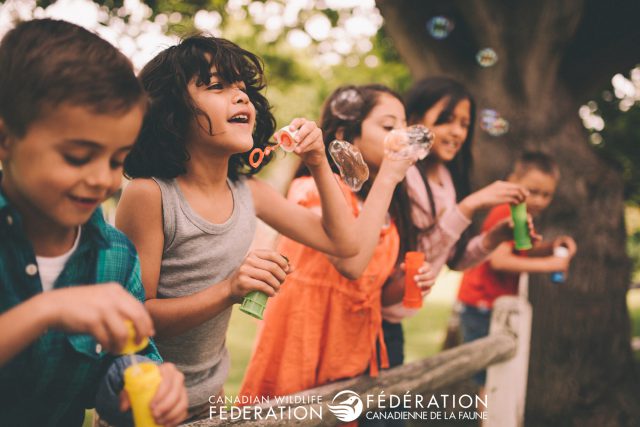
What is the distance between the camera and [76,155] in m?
0.98

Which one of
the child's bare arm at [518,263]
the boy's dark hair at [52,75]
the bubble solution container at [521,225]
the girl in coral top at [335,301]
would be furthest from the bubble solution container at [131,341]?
the child's bare arm at [518,263]

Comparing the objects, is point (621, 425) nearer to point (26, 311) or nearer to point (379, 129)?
point (379, 129)

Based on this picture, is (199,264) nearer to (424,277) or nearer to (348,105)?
(424,277)

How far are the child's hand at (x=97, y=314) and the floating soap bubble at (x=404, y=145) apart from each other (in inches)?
49.1

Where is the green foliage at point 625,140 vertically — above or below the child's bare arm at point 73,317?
above

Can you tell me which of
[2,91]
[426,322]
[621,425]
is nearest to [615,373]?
[621,425]

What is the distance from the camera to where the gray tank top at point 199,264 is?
1508 mm

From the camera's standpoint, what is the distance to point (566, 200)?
13.8 ft

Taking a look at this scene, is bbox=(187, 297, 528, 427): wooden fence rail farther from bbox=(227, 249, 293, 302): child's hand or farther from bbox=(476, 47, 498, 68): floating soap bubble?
bbox=(476, 47, 498, 68): floating soap bubble

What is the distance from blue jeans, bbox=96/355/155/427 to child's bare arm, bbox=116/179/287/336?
0.29 m

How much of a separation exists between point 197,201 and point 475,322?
2.44 meters

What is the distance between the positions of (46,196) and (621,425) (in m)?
4.36

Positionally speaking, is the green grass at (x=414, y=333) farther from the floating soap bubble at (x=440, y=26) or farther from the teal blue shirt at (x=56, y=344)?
the teal blue shirt at (x=56, y=344)

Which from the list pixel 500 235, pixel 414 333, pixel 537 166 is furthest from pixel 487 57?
pixel 414 333
